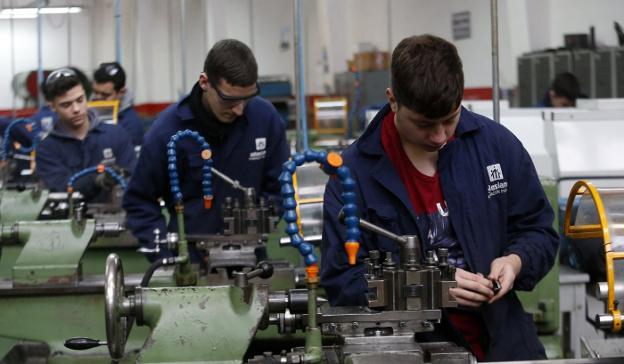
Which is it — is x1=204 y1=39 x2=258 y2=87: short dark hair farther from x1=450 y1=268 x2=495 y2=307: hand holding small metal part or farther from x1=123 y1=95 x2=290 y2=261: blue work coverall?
x1=450 y1=268 x2=495 y2=307: hand holding small metal part

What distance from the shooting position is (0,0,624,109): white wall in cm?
743

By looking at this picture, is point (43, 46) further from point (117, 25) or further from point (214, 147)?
point (214, 147)

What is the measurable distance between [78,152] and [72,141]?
0.06 m

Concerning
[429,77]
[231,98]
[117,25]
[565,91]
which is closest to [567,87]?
[565,91]

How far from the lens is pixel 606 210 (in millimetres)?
1896

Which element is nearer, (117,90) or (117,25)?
(117,90)

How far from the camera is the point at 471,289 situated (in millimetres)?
1825

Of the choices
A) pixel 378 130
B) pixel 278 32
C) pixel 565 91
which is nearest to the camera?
pixel 378 130

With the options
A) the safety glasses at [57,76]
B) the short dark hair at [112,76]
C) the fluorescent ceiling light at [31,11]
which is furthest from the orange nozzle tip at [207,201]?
the fluorescent ceiling light at [31,11]

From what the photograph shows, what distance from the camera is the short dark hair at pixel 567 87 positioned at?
18.9 ft

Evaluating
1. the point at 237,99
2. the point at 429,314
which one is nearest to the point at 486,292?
the point at 429,314

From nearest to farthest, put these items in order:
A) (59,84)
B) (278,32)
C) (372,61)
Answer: (59,84)
(372,61)
(278,32)

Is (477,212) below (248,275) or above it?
above

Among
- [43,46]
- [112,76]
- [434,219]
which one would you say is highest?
[43,46]
